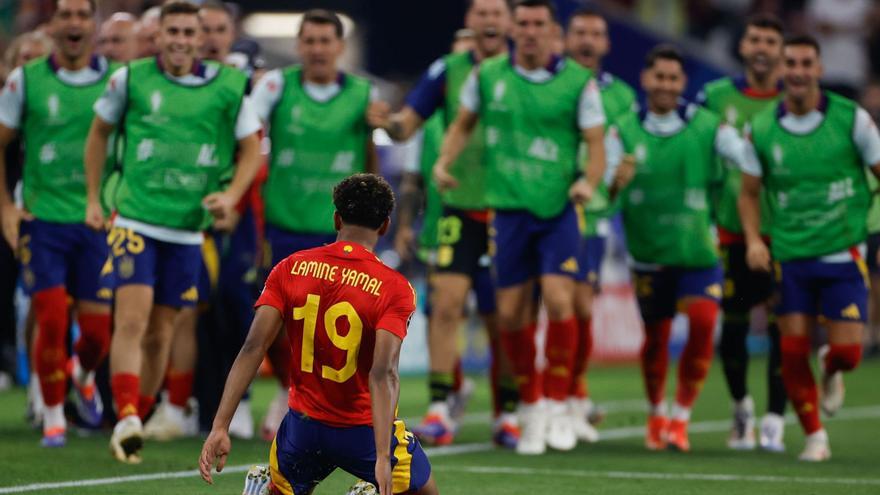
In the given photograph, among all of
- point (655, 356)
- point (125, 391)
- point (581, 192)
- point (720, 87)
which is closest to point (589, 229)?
point (655, 356)

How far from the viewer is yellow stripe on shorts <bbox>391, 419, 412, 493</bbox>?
692cm

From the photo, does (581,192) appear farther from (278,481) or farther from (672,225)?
(278,481)

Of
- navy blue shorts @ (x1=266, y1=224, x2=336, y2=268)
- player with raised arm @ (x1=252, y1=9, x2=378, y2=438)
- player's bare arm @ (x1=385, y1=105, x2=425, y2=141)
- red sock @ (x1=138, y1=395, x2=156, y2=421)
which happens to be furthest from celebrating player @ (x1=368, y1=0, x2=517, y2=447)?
red sock @ (x1=138, y1=395, x2=156, y2=421)

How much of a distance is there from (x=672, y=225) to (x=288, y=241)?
254 centimetres

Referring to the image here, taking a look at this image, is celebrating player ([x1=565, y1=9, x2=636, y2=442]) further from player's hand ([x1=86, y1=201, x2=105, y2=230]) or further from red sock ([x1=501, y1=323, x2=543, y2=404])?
player's hand ([x1=86, y1=201, x2=105, y2=230])

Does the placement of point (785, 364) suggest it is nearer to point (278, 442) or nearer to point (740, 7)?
point (278, 442)

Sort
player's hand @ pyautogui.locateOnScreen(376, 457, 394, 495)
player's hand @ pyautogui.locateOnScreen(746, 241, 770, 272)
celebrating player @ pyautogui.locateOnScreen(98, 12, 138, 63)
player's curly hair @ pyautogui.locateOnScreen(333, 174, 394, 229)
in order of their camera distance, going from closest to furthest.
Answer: player's hand @ pyautogui.locateOnScreen(376, 457, 394, 495), player's curly hair @ pyautogui.locateOnScreen(333, 174, 394, 229), player's hand @ pyautogui.locateOnScreen(746, 241, 770, 272), celebrating player @ pyautogui.locateOnScreen(98, 12, 138, 63)

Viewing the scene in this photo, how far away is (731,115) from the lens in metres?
12.6

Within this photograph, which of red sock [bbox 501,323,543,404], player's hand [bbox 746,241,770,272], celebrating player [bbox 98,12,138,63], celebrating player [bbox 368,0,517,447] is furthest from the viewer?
celebrating player [bbox 98,12,138,63]

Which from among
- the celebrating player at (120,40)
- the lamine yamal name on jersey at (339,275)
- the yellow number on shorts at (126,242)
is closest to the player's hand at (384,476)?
the lamine yamal name on jersey at (339,275)

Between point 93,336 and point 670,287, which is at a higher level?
point 670,287

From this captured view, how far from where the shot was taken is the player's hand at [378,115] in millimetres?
11539

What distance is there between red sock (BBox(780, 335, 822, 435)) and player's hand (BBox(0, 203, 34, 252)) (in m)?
4.61

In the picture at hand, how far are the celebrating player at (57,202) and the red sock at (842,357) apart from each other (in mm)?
4377
